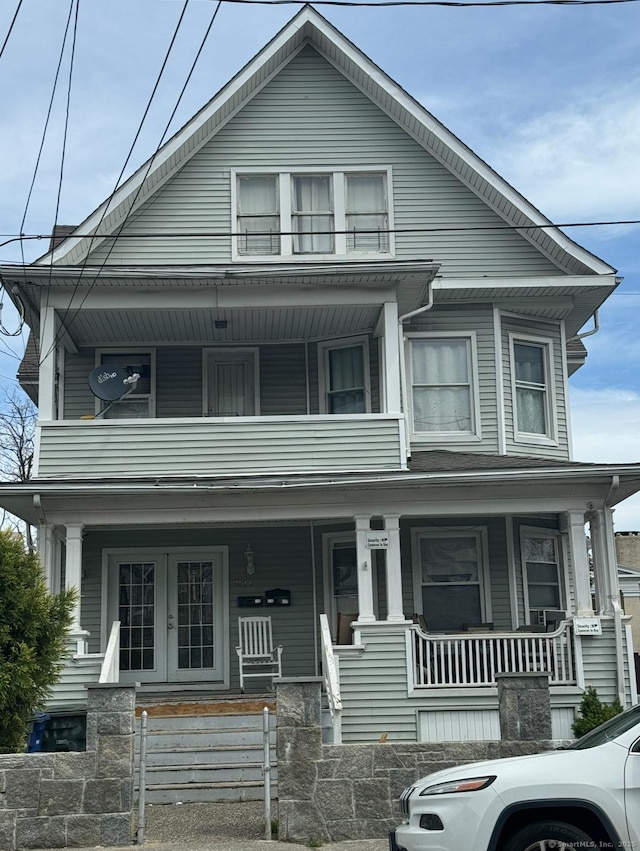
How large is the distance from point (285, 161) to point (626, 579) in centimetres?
2107

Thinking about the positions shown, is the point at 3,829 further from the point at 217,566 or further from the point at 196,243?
the point at 196,243

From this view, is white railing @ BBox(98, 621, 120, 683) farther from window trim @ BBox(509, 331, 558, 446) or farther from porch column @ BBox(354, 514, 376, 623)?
window trim @ BBox(509, 331, 558, 446)

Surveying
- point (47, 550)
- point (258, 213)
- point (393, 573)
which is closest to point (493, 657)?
point (393, 573)

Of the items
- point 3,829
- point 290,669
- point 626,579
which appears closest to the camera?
point 3,829

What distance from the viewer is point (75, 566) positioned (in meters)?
13.9

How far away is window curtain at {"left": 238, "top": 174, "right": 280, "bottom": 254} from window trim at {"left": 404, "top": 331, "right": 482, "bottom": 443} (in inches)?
104

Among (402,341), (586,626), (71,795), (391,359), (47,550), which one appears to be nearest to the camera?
(71,795)

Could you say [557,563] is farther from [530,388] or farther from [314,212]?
[314,212]

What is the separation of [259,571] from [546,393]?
5.44m

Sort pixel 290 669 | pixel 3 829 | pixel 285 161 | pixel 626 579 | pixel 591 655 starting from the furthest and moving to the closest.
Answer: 1. pixel 626 579
2. pixel 285 161
3. pixel 290 669
4. pixel 591 655
5. pixel 3 829

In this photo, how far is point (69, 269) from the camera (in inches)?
575

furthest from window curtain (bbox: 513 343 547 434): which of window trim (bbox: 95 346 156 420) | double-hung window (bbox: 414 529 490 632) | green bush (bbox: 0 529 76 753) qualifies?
green bush (bbox: 0 529 76 753)

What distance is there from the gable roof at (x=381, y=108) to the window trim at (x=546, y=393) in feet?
4.10

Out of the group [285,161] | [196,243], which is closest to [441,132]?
[285,161]
